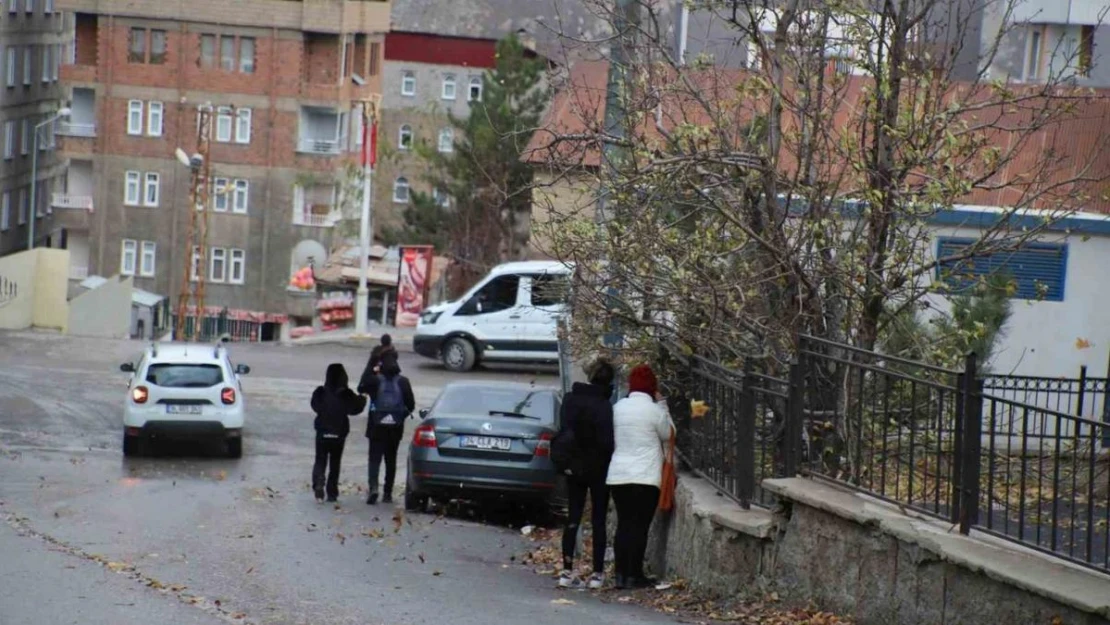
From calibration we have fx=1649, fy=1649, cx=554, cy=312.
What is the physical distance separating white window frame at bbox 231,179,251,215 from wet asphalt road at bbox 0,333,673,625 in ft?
139

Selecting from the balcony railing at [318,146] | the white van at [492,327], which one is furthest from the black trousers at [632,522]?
the balcony railing at [318,146]

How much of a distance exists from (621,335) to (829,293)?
2.55 metres

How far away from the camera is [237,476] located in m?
20.7

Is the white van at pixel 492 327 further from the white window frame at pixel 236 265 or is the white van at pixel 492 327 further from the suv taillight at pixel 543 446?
the white window frame at pixel 236 265

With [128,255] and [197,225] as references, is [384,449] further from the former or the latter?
[128,255]

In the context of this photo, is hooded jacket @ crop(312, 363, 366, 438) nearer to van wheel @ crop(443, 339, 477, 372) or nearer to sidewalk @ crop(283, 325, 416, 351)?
van wheel @ crop(443, 339, 477, 372)

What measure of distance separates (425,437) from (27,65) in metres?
56.0

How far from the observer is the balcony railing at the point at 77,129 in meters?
69.6

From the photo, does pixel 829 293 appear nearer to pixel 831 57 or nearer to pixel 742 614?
pixel 831 57

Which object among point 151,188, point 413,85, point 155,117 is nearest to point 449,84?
point 413,85

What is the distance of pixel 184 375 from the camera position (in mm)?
22328

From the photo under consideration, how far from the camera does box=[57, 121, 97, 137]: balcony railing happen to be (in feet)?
228

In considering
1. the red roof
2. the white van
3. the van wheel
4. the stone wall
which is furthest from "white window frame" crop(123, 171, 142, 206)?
the stone wall

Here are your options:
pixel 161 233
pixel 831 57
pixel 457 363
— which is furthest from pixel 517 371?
pixel 161 233
